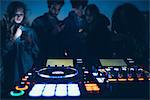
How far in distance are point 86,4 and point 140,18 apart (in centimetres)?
36

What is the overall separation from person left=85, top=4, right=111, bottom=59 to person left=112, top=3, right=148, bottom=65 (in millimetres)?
49

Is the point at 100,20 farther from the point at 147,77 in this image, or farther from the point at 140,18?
the point at 147,77

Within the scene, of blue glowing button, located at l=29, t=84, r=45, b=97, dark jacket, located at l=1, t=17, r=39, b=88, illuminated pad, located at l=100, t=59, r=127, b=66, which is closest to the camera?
blue glowing button, located at l=29, t=84, r=45, b=97

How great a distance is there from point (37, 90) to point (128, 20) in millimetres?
946

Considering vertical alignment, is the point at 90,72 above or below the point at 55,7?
below

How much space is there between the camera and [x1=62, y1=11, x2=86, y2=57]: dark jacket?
6.29ft

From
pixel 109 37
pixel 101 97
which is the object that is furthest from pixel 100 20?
pixel 101 97

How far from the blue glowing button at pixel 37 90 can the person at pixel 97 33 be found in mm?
670

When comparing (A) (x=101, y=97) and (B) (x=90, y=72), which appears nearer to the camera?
(A) (x=101, y=97)

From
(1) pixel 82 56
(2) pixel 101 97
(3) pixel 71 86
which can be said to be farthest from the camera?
(1) pixel 82 56

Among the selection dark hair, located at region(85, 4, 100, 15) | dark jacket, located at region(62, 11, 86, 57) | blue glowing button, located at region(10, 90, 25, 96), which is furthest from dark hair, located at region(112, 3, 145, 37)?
blue glowing button, located at region(10, 90, 25, 96)

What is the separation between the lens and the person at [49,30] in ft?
6.30

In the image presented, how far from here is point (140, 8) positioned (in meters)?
1.97

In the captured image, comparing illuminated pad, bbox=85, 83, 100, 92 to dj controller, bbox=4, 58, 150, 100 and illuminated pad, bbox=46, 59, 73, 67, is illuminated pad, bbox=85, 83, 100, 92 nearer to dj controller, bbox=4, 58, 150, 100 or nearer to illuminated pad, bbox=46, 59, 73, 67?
dj controller, bbox=4, 58, 150, 100
